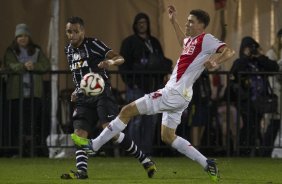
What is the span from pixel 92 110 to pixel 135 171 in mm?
1488

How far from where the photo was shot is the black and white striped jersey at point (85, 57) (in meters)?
13.2

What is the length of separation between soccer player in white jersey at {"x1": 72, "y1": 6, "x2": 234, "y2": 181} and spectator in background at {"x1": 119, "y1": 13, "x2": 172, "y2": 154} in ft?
15.1

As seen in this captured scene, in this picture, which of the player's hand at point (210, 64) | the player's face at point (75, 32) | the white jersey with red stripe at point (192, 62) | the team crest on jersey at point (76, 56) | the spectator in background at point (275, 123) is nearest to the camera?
the player's hand at point (210, 64)

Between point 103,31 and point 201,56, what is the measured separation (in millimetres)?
6477

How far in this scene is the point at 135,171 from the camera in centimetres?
1445

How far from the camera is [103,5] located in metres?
19.1

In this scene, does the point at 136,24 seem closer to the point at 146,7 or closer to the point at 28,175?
the point at 146,7

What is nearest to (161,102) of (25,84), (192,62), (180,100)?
(180,100)

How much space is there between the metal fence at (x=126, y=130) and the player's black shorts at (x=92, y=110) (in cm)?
413

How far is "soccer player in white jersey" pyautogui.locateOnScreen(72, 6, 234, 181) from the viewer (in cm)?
1259

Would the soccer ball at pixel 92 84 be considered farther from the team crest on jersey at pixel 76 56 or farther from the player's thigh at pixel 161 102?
the team crest on jersey at pixel 76 56

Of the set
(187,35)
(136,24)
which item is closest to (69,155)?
(136,24)

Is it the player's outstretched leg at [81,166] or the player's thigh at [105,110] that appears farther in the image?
the player's thigh at [105,110]

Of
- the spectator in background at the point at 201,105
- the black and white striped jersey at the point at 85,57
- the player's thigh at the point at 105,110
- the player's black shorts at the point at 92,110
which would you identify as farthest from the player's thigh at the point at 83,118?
the spectator in background at the point at 201,105
